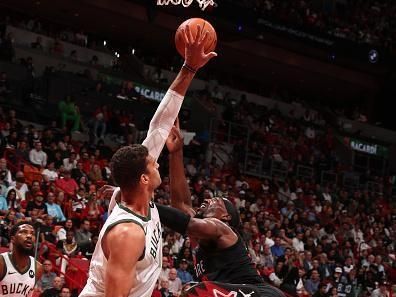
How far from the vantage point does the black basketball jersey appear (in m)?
4.68

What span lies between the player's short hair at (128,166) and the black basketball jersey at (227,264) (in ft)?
3.66

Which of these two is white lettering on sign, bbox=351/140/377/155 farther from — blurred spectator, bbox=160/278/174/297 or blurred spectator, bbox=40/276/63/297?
blurred spectator, bbox=40/276/63/297

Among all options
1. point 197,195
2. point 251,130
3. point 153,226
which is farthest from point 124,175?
point 251,130

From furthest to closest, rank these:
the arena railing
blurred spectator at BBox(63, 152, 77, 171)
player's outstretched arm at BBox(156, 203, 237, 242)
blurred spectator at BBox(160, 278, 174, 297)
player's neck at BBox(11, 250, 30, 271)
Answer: the arena railing, blurred spectator at BBox(63, 152, 77, 171), blurred spectator at BBox(160, 278, 174, 297), player's neck at BBox(11, 250, 30, 271), player's outstretched arm at BBox(156, 203, 237, 242)

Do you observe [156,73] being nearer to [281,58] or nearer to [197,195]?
[281,58]

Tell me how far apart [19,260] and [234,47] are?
1909cm

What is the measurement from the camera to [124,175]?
145 inches

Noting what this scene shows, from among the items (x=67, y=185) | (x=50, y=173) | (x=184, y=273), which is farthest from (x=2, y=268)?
(x=50, y=173)

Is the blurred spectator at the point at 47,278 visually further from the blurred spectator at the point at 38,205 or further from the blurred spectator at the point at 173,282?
the blurred spectator at the point at 173,282

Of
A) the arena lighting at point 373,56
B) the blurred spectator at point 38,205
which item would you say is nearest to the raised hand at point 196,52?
the blurred spectator at point 38,205

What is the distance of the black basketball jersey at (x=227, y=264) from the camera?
15.3 ft

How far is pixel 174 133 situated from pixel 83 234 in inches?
284

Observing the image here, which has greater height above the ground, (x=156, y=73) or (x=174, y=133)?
(x=174, y=133)

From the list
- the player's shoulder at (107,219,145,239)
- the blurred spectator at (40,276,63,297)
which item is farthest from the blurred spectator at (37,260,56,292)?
the player's shoulder at (107,219,145,239)
